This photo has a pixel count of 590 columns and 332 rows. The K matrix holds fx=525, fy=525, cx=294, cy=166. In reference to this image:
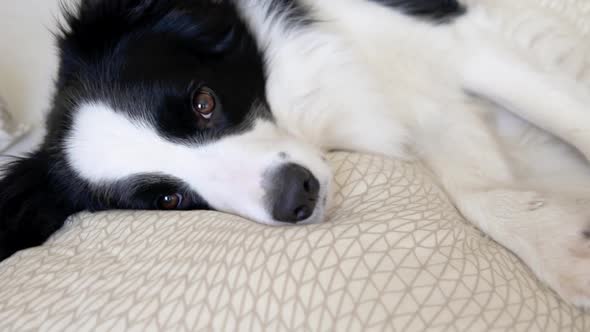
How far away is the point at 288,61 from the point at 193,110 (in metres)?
0.31

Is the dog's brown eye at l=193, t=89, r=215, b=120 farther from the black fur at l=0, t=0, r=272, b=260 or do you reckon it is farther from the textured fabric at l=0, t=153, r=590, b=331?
the textured fabric at l=0, t=153, r=590, b=331

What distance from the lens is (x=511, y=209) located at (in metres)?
1.23

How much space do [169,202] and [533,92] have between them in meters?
1.01

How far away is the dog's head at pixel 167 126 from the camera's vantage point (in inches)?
49.5

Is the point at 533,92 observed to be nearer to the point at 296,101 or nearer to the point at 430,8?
the point at 430,8

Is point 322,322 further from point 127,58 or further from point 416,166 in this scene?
point 127,58

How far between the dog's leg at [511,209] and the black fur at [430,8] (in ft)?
0.99

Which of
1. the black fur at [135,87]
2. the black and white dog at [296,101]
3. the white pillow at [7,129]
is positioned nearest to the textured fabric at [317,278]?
the black and white dog at [296,101]

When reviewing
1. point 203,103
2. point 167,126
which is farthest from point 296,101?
point 167,126

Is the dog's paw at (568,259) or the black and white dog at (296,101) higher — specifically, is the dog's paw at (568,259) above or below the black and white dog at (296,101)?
below

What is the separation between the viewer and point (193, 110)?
1384 mm

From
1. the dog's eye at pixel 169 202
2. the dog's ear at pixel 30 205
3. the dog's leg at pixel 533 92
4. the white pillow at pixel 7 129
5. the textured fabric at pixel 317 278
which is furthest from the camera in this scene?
the white pillow at pixel 7 129

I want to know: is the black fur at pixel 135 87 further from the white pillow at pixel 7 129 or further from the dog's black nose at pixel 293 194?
the white pillow at pixel 7 129

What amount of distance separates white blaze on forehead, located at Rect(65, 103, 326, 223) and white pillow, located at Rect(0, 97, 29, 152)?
91 centimetres
